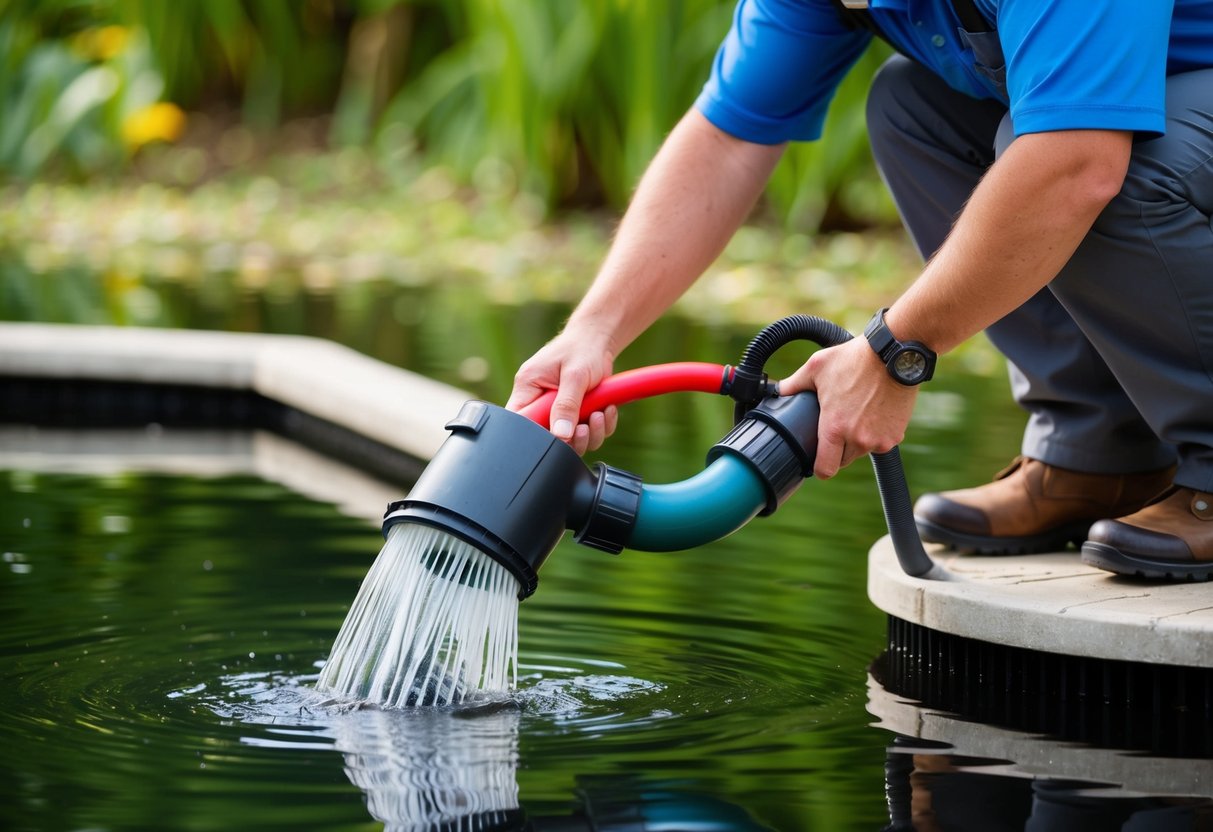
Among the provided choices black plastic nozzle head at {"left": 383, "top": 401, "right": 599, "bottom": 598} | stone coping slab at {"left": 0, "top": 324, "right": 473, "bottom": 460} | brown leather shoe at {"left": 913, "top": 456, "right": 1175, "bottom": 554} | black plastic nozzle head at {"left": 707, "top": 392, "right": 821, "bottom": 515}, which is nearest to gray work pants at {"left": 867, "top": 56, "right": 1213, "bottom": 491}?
brown leather shoe at {"left": 913, "top": 456, "right": 1175, "bottom": 554}

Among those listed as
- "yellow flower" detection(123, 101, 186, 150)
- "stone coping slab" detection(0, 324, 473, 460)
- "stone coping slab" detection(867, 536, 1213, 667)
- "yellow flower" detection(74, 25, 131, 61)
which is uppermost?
"yellow flower" detection(74, 25, 131, 61)

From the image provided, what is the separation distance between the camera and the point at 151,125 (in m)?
9.53

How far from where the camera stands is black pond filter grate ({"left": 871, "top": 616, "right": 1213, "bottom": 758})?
2105 millimetres

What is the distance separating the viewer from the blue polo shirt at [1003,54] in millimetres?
1938

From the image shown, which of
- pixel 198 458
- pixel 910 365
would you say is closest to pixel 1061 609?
pixel 910 365

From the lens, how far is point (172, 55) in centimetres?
955

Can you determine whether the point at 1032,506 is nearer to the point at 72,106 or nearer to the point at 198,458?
the point at 198,458

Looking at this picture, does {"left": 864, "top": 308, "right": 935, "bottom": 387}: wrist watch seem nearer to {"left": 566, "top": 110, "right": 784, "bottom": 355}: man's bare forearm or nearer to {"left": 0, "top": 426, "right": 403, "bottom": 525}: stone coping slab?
{"left": 566, "top": 110, "right": 784, "bottom": 355}: man's bare forearm

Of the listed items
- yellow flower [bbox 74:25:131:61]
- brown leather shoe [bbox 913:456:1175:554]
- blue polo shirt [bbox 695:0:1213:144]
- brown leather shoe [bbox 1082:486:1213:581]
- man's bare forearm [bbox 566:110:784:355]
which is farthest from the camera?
yellow flower [bbox 74:25:131:61]

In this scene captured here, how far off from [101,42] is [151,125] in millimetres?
1085

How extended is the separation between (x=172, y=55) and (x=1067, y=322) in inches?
307

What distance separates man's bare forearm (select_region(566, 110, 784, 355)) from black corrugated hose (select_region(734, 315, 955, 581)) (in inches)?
8.7

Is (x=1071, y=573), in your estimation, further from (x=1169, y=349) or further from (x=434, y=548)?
(x=434, y=548)

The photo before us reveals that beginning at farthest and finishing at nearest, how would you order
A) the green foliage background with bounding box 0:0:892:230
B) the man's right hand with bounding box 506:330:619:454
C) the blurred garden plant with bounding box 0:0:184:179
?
the blurred garden plant with bounding box 0:0:184:179, the green foliage background with bounding box 0:0:892:230, the man's right hand with bounding box 506:330:619:454
